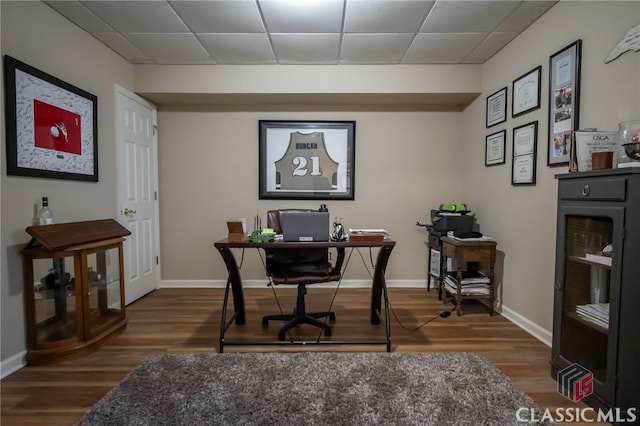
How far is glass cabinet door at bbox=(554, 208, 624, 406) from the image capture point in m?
1.45

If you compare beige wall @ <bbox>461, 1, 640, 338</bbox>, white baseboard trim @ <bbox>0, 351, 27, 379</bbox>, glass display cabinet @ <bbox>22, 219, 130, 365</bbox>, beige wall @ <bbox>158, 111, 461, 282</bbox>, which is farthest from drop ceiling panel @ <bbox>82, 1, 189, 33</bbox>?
beige wall @ <bbox>461, 1, 640, 338</bbox>

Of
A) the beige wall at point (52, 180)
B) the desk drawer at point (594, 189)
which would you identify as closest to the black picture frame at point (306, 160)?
the beige wall at point (52, 180)

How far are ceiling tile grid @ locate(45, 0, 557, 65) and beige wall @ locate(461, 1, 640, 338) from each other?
254mm

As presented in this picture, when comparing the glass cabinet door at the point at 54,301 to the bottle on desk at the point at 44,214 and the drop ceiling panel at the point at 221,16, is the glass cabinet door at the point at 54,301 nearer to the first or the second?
the bottle on desk at the point at 44,214

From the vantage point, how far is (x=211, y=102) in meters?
3.67

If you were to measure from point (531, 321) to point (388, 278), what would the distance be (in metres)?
1.58

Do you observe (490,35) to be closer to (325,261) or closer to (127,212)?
(325,261)

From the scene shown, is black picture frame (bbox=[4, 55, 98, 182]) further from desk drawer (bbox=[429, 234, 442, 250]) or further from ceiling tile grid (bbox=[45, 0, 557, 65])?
desk drawer (bbox=[429, 234, 442, 250])

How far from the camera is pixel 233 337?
2.43 metres

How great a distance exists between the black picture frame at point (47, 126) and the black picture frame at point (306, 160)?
1.71 metres

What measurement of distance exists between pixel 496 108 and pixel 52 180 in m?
3.99

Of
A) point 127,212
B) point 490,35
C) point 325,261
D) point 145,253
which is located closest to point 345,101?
point 490,35

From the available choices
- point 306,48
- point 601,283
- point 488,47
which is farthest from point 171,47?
point 601,283

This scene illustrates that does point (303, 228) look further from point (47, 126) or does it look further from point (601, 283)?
point (47, 126)
